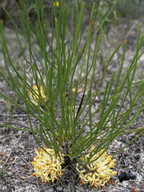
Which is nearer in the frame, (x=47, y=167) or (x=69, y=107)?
(x=69, y=107)

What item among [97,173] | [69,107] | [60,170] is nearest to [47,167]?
[60,170]

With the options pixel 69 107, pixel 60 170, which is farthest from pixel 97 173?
pixel 69 107

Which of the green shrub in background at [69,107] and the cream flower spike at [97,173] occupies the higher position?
the green shrub in background at [69,107]

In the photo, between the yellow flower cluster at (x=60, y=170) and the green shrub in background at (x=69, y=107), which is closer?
the green shrub in background at (x=69, y=107)

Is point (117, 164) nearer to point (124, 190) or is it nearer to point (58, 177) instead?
point (124, 190)

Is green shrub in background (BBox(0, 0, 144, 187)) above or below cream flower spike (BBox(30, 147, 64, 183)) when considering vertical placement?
above

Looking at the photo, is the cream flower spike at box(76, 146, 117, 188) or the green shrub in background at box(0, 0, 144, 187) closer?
the green shrub in background at box(0, 0, 144, 187)

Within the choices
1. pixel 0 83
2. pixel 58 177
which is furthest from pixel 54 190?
pixel 0 83

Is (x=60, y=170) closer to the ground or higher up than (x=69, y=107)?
closer to the ground

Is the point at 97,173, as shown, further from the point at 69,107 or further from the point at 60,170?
the point at 69,107

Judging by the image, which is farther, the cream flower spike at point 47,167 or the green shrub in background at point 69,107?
the cream flower spike at point 47,167

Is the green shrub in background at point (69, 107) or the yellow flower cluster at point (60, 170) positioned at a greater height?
the green shrub in background at point (69, 107)

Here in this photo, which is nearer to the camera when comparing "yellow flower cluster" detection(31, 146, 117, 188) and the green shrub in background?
the green shrub in background
